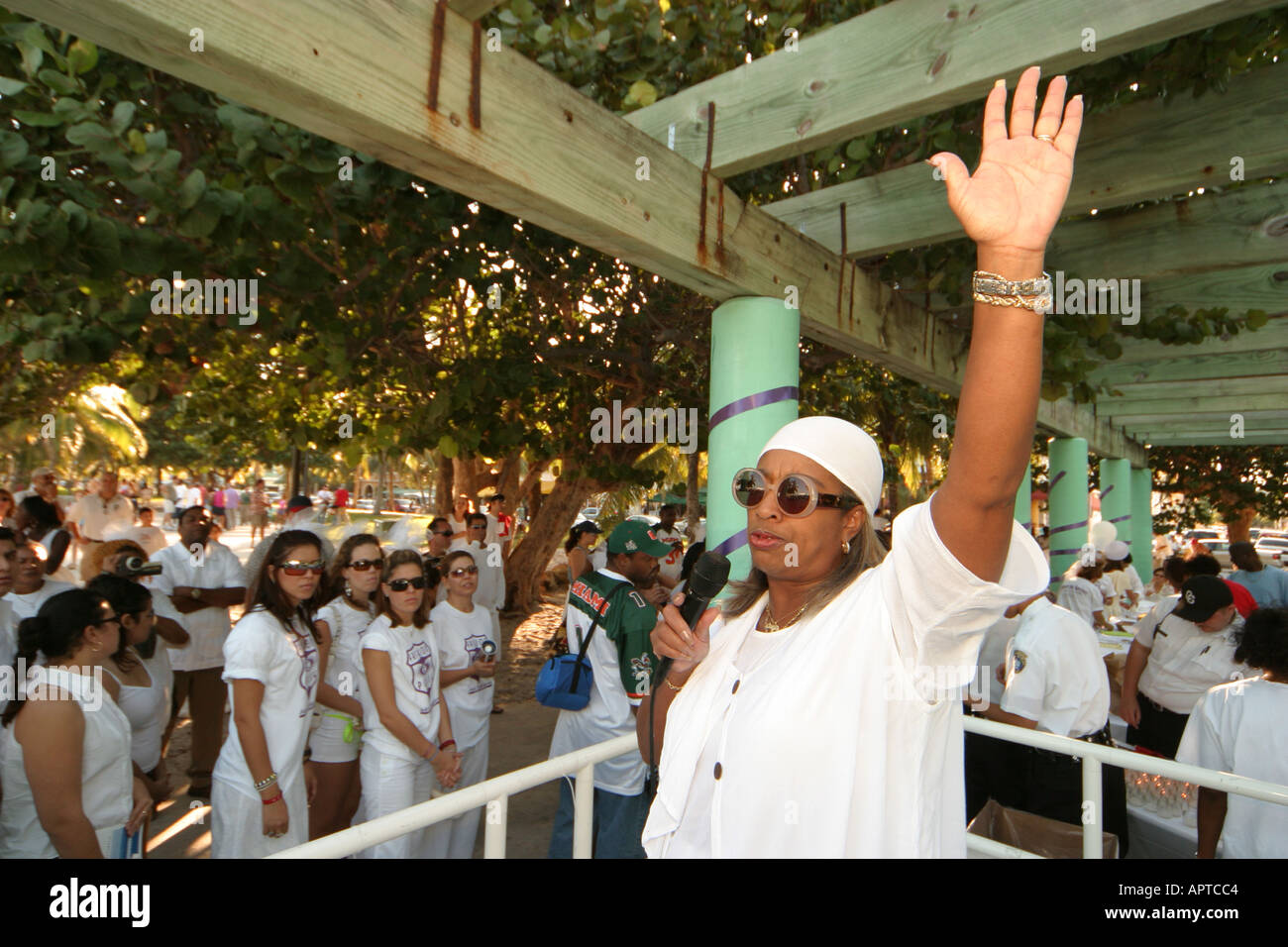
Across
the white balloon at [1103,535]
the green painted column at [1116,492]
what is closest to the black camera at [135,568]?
the white balloon at [1103,535]

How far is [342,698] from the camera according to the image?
3889 mm

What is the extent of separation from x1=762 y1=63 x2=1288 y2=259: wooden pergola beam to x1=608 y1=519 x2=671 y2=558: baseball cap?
1.74 meters

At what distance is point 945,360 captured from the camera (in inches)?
214

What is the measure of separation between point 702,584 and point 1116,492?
1408 cm

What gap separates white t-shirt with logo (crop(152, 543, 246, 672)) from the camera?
5.26 metres

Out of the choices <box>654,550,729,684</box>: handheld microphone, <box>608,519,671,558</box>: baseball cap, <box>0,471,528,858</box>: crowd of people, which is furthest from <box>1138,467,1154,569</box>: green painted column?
<box>654,550,729,684</box>: handheld microphone

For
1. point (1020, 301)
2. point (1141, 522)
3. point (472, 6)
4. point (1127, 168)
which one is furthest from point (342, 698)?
point (1141, 522)

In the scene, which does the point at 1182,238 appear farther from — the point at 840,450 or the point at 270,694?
the point at 270,694

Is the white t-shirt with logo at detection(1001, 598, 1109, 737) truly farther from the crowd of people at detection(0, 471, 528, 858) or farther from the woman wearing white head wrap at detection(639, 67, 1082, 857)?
the crowd of people at detection(0, 471, 528, 858)

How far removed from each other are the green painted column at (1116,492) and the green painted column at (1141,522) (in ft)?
5.57

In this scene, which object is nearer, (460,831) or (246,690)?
(246,690)
